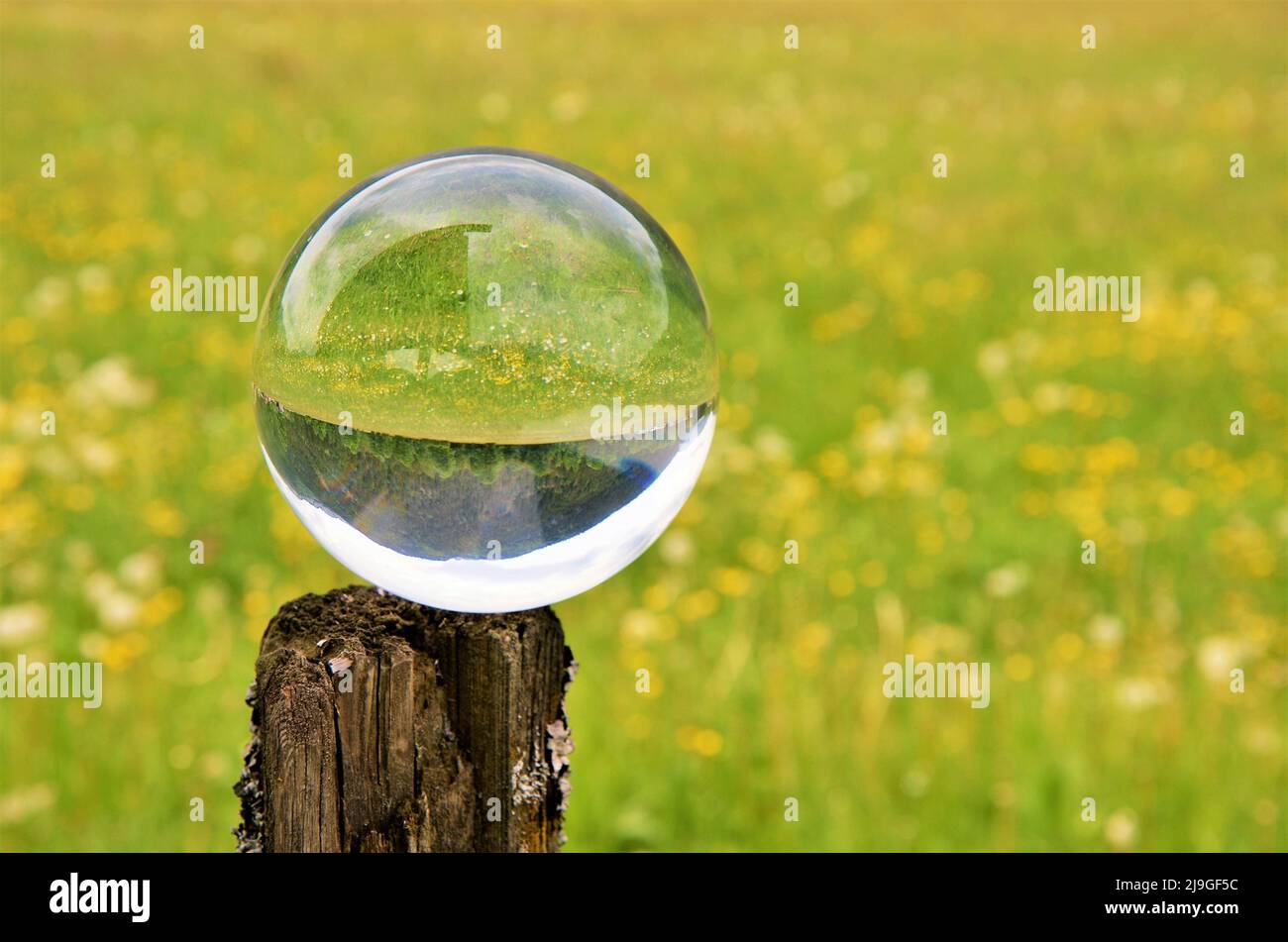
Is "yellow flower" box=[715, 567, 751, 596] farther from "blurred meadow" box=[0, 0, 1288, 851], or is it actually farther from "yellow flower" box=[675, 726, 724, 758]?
"yellow flower" box=[675, 726, 724, 758]

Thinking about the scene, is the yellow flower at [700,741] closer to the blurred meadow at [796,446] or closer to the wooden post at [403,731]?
the blurred meadow at [796,446]

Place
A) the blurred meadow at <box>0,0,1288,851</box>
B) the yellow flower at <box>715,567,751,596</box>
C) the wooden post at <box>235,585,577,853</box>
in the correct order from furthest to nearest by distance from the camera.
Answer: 1. the yellow flower at <box>715,567,751,596</box>
2. the blurred meadow at <box>0,0,1288,851</box>
3. the wooden post at <box>235,585,577,853</box>

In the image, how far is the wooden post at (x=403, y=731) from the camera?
1884 mm

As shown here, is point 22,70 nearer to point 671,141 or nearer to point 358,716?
point 671,141

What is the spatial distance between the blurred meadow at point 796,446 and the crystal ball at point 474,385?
2021 millimetres

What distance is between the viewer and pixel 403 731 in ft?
6.26

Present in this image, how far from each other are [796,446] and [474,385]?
414cm

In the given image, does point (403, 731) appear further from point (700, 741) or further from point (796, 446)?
point (796, 446)

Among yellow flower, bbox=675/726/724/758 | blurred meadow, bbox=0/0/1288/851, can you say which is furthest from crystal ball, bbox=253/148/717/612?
yellow flower, bbox=675/726/724/758

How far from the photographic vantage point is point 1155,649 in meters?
4.63

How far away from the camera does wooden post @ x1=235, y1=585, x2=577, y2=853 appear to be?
1.88 meters

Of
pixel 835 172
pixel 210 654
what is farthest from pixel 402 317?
pixel 835 172

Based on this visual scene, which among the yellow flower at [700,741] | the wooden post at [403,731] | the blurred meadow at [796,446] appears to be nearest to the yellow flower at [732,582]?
the blurred meadow at [796,446]

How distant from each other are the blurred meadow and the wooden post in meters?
1.87
